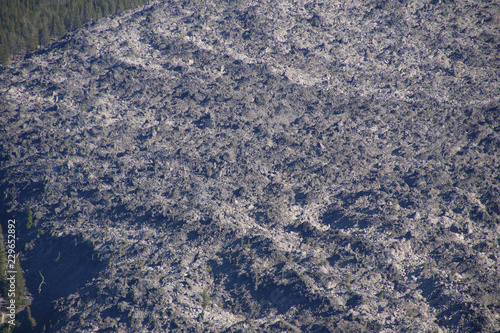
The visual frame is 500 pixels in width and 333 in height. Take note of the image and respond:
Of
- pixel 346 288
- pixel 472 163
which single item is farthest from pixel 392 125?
pixel 346 288

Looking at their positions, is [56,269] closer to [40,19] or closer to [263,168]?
[263,168]

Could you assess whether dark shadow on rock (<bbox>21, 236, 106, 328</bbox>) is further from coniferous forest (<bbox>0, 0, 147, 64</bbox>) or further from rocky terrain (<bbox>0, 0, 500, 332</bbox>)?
coniferous forest (<bbox>0, 0, 147, 64</bbox>)

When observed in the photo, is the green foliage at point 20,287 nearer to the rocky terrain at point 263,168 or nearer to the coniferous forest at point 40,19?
the rocky terrain at point 263,168

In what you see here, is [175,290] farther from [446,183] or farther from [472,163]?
[472,163]

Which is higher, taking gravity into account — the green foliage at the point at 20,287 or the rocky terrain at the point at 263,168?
the rocky terrain at the point at 263,168

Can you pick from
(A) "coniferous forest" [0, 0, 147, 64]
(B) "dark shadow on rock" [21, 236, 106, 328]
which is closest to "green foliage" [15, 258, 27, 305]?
(B) "dark shadow on rock" [21, 236, 106, 328]

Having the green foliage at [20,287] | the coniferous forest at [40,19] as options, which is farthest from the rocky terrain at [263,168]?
Result: the coniferous forest at [40,19]

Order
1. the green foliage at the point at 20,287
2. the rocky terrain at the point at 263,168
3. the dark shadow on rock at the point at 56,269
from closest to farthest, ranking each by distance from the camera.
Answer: the rocky terrain at the point at 263,168 → the green foliage at the point at 20,287 → the dark shadow on rock at the point at 56,269
